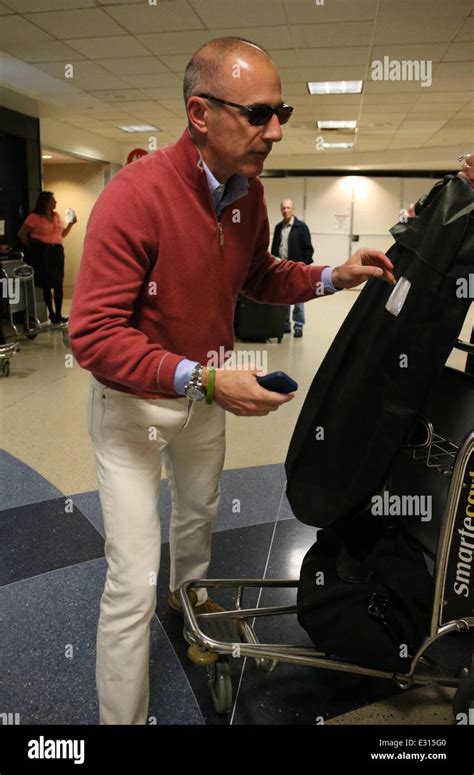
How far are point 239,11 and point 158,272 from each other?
462 centimetres

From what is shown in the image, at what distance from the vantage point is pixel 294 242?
6887mm

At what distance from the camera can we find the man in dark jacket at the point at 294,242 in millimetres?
6887

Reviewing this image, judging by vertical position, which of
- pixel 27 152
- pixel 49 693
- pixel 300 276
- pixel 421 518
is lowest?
pixel 49 693

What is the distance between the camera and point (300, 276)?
5.31 feet

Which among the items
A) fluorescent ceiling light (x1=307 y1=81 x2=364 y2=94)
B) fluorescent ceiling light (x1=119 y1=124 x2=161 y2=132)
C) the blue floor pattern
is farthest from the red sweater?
fluorescent ceiling light (x1=119 y1=124 x2=161 y2=132)

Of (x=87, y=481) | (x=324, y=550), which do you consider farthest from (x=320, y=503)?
(x=87, y=481)

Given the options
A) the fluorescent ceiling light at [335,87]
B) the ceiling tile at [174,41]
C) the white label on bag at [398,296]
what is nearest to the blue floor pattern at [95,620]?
the white label on bag at [398,296]

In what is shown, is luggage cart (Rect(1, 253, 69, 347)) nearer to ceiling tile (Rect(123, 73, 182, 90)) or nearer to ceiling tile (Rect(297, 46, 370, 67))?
ceiling tile (Rect(123, 73, 182, 90))

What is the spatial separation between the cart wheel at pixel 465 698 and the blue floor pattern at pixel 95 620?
221mm

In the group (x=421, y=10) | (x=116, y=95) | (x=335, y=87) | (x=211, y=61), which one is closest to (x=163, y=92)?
(x=116, y=95)

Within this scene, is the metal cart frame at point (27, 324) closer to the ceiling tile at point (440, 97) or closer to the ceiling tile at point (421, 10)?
the ceiling tile at point (421, 10)
